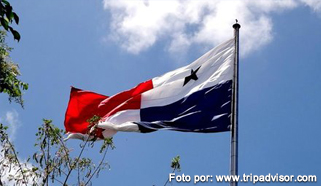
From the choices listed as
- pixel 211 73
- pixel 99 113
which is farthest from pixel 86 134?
pixel 211 73

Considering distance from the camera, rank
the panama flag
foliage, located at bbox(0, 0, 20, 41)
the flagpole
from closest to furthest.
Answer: foliage, located at bbox(0, 0, 20, 41)
the flagpole
the panama flag

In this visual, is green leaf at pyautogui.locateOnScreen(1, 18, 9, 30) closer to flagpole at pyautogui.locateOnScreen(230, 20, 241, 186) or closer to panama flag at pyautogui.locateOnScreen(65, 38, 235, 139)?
flagpole at pyautogui.locateOnScreen(230, 20, 241, 186)

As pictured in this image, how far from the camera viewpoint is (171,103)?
13.4m

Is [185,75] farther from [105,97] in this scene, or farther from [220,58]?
[105,97]

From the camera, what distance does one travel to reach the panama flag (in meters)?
12.5

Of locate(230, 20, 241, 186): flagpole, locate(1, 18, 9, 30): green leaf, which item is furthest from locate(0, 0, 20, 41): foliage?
locate(230, 20, 241, 186): flagpole

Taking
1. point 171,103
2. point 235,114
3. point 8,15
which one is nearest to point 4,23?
point 8,15

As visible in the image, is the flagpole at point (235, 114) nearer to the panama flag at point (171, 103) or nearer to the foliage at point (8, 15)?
the panama flag at point (171, 103)

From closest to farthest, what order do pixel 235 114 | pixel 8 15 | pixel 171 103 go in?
pixel 8 15, pixel 235 114, pixel 171 103

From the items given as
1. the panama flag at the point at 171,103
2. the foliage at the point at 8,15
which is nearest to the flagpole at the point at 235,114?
the panama flag at the point at 171,103

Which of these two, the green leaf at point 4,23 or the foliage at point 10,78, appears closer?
the green leaf at point 4,23

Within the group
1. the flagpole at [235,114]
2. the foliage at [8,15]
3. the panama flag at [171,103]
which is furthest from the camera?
the panama flag at [171,103]

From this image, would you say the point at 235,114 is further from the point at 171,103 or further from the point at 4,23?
the point at 4,23

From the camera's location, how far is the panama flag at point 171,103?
12.5 m
